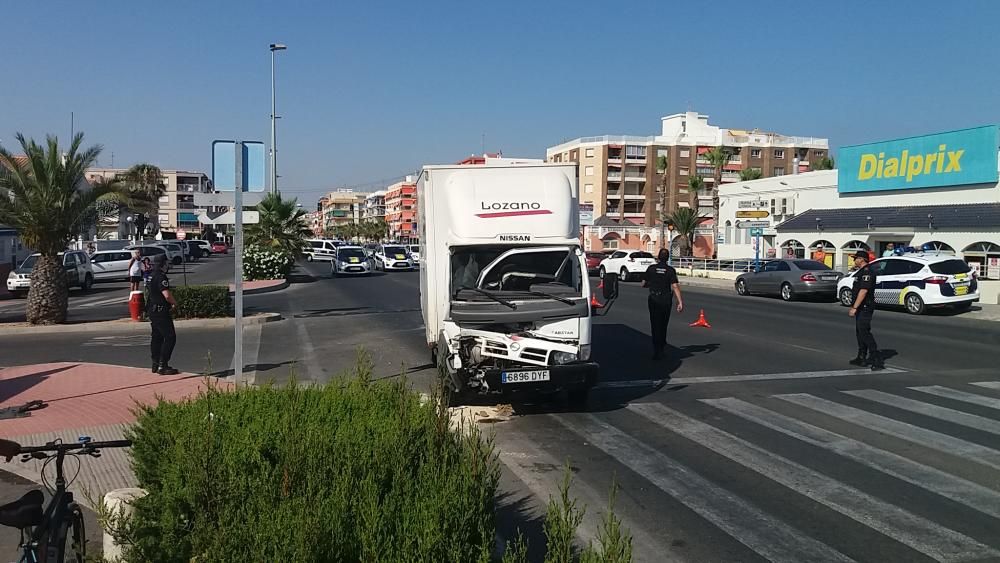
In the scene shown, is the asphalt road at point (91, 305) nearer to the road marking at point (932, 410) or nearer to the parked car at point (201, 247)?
the road marking at point (932, 410)

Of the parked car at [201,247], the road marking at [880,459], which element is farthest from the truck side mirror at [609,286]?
the parked car at [201,247]

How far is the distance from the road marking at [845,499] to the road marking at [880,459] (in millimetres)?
646

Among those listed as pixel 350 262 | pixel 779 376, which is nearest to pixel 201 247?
pixel 350 262

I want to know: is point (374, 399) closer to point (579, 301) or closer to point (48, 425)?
point (579, 301)

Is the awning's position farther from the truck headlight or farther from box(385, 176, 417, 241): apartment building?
box(385, 176, 417, 241): apartment building

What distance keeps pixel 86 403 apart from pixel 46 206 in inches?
379

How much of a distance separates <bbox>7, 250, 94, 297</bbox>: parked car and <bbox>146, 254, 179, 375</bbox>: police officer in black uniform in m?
19.4

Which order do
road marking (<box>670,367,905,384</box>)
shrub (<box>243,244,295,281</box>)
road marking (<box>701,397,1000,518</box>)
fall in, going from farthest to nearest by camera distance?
shrub (<box>243,244,295,281</box>) < road marking (<box>670,367,905,384</box>) < road marking (<box>701,397,1000,518</box>)

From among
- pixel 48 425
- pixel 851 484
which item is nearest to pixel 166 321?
pixel 48 425

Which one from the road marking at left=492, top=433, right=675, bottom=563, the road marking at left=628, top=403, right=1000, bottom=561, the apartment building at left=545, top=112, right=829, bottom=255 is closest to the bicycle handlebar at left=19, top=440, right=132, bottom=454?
the road marking at left=492, top=433, right=675, bottom=563

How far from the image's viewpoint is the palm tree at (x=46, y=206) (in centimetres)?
1722

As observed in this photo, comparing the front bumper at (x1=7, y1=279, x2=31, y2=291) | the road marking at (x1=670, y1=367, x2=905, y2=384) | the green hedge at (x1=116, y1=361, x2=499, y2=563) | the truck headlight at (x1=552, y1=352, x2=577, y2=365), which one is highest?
the green hedge at (x1=116, y1=361, x2=499, y2=563)

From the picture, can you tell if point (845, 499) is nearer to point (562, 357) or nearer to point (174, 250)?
point (562, 357)

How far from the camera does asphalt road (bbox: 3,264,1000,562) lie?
5492 mm
